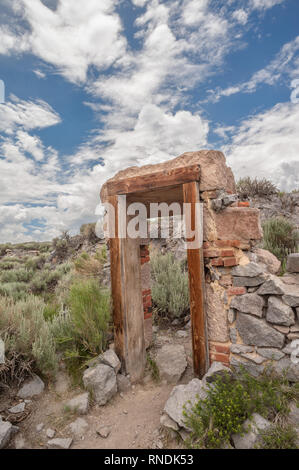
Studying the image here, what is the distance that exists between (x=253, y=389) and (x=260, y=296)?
2.71 ft

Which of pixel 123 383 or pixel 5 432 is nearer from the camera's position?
pixel 5 432

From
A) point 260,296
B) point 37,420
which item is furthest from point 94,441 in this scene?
point 260,296

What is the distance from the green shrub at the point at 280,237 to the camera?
4898 millimetres

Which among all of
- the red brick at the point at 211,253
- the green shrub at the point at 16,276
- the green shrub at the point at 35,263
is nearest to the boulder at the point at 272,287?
the red brick at the point at 211,253

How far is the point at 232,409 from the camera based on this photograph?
7.13 ft

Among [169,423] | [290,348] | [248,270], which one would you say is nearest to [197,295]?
[248,270]

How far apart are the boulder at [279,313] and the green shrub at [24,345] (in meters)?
2.60

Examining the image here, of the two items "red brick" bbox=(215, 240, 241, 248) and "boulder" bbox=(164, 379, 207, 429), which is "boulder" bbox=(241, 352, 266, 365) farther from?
"red brick" bbox=(215, 240, 241, 248)

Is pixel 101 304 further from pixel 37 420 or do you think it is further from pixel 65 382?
pixel 37 420

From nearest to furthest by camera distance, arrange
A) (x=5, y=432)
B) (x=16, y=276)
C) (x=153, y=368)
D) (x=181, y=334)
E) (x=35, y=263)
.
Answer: (x=5, y=432) < (x=153, y=368) < (x=181, y=334) < (x=16, y=276) < (x=35, y=263)

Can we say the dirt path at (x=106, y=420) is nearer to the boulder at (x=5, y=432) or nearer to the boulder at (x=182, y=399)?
the boulder at (x=5, y=432)

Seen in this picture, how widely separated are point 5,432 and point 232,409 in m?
2.03

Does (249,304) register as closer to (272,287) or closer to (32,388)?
(272,287)
